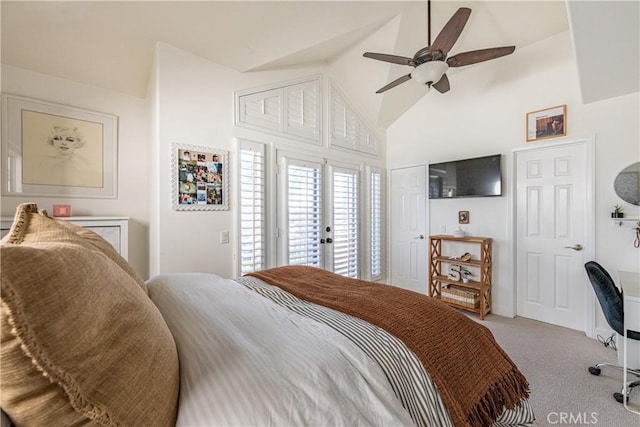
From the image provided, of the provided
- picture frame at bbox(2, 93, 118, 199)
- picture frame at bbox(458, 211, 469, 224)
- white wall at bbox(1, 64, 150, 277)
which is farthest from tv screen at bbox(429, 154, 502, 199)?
picture frame at bbox(2, 93, 118, 199)

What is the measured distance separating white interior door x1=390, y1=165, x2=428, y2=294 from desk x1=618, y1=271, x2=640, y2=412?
2172mm

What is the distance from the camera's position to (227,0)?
2223 millimetres

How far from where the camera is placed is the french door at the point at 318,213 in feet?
10.8

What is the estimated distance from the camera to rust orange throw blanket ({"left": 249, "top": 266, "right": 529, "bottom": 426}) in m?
1.04

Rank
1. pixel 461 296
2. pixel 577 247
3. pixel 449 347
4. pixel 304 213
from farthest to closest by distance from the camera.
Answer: pixel 461 296 < pixel 304 213 < pixel 577 247 < pixel 449 347

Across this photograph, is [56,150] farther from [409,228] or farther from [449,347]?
[409,228]

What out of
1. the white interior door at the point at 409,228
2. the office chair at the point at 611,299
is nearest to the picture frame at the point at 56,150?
the white interior door at the point at 409,228

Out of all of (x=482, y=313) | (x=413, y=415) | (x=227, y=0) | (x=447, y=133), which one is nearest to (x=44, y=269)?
(x=413, y=415)

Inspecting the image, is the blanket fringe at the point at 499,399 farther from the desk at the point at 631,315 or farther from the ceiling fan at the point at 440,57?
the ceiling fan at the point at 440,57

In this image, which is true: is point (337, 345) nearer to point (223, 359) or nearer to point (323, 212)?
point (223, 359)

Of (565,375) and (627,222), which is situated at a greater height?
(627,222)

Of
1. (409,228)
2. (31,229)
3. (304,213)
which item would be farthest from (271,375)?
(409,228)

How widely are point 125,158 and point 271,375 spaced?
10.2 ft

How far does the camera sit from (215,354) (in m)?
0.78
